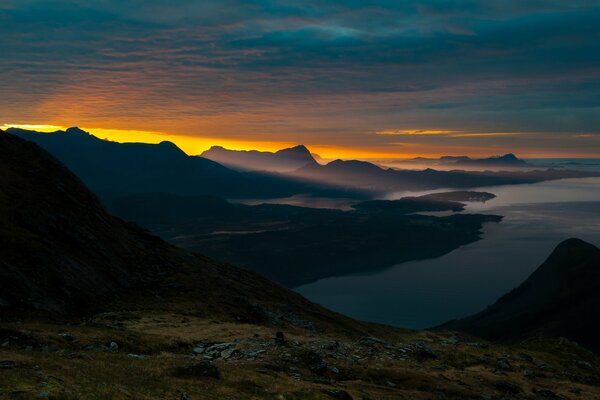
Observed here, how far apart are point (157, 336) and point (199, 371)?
625 inches

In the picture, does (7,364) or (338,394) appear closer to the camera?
(7,364)

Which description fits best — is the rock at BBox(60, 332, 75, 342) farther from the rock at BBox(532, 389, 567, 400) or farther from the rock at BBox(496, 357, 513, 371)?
the rock at BBox(496, 357, 513, 371)

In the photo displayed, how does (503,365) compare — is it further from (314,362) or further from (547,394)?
(314,362)

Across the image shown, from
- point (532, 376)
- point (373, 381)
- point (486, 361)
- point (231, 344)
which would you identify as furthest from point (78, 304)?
point (532, 376)

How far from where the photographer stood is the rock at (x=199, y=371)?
113 feet

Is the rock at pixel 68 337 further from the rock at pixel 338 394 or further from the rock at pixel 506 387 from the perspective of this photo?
the rock at pixel 506 387

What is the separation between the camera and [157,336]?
161 feet

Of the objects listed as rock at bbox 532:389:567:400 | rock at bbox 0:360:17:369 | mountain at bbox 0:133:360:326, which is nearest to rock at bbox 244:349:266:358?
rock at bbox 0:360:17:369

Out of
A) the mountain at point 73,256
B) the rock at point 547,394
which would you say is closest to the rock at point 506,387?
the rock at point 547,394

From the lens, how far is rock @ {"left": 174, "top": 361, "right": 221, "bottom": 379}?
34469mm

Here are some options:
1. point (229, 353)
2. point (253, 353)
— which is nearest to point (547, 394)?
point (253, 353)

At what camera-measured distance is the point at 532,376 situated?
6862 cm

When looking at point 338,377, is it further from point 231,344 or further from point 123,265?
point 123,265

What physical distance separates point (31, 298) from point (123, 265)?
27.7 metres
